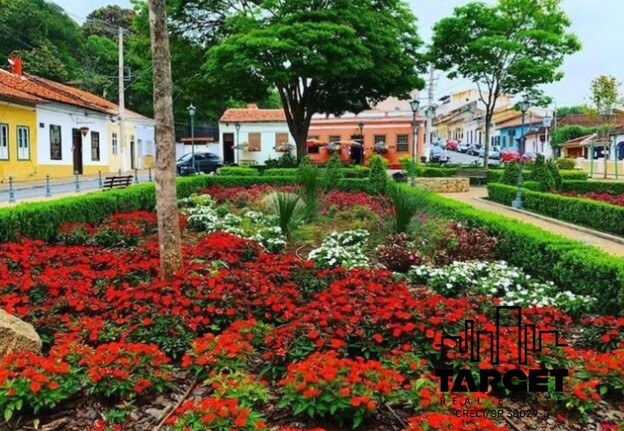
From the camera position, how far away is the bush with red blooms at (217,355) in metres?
3.97

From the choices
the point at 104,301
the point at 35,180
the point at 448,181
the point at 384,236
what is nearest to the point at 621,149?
the point at 448,181

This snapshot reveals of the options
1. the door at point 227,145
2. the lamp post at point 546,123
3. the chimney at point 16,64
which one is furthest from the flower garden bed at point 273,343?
the lamp post at point 546,123

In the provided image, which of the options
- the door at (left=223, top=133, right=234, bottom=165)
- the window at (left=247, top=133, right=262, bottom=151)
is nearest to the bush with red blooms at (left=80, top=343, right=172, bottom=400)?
the window at (left=247, top=133, right=262, bottom=151)

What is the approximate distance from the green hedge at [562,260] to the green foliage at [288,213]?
109 inches

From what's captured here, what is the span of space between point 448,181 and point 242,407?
2097 centimetres

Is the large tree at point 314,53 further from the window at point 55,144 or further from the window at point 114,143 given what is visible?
the window at point 114,143

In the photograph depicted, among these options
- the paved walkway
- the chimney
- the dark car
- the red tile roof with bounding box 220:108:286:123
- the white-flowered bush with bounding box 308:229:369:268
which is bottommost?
the paved walkway

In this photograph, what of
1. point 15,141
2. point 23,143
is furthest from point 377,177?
point 23,143

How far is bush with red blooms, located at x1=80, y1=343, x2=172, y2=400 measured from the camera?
367cm

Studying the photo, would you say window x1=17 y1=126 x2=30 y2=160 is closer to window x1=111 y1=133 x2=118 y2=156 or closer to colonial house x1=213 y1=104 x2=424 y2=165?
window x1=111 y1=133 x2=118 y2=156

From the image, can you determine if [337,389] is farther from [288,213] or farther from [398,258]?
[288,213]

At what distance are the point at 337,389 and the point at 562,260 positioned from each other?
13.1ft

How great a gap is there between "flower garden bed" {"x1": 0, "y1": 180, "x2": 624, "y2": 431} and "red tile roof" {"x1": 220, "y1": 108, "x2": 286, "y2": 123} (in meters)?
34.6

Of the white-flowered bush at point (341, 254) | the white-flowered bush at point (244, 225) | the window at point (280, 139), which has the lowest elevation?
the white-flowered bush at point (341, 254)
